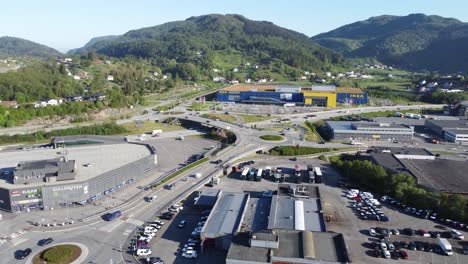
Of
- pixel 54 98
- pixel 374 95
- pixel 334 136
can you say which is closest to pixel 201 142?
pixel 334 136

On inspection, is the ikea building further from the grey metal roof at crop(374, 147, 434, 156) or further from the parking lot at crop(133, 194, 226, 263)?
the parking lot at crop(133, 194, 226, 263)

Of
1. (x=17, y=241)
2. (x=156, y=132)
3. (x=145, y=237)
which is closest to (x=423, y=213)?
(x=145, y=237)

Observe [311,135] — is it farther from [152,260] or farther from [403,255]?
[152,260]

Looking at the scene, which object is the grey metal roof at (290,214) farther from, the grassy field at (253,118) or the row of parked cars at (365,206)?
the grassy field at (253,118)

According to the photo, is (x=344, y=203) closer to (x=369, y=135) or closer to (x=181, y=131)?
(x=369, y=135)

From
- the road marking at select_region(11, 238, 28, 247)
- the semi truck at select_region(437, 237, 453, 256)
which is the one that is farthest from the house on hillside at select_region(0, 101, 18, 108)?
the semi truck at select_region(437, 237, 453, 256)

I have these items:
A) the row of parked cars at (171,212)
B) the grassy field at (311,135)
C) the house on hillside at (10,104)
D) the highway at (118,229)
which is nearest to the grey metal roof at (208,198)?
the row of parked cars at (171,212)
